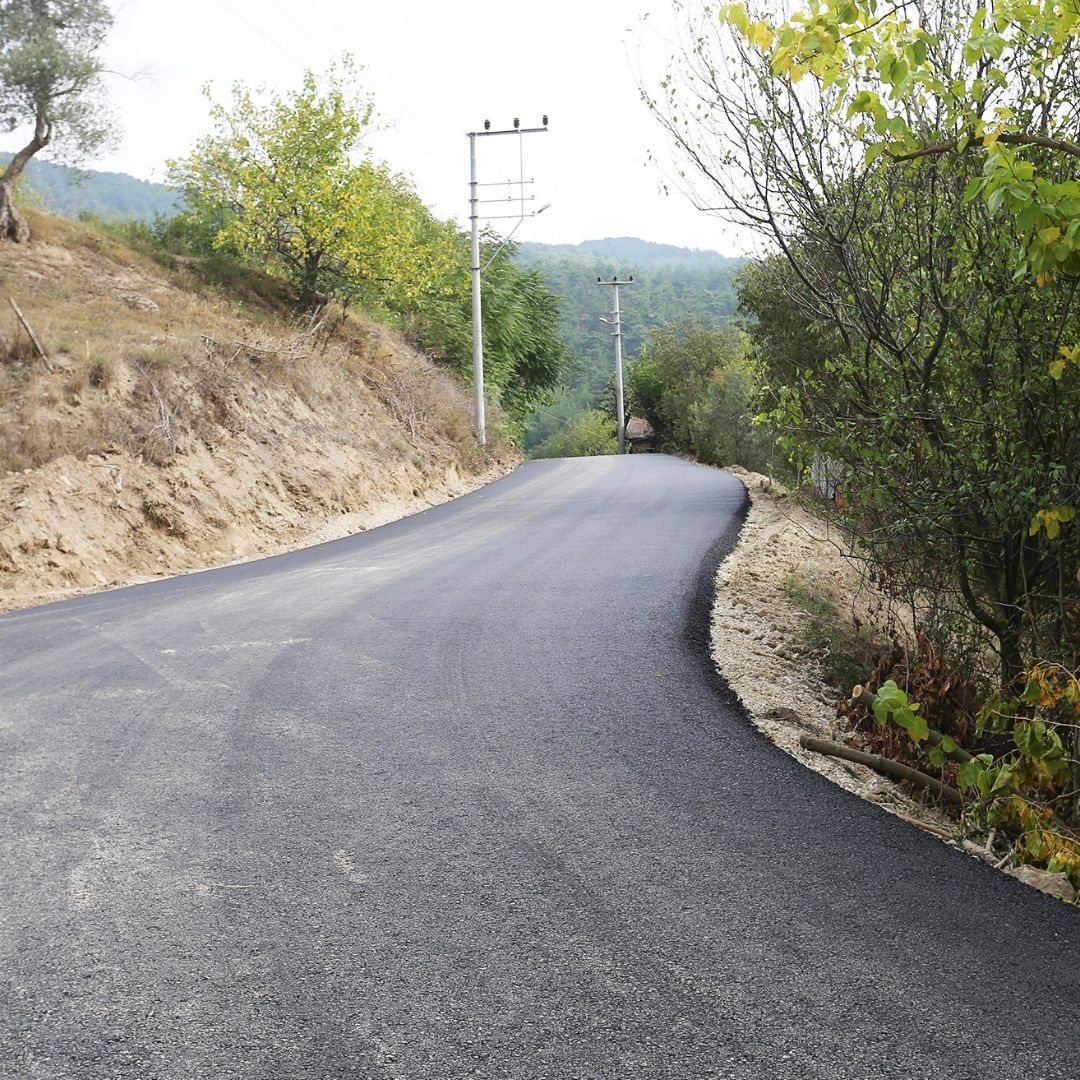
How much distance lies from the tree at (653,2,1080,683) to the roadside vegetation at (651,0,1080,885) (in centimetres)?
1

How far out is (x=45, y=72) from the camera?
80.7 ft

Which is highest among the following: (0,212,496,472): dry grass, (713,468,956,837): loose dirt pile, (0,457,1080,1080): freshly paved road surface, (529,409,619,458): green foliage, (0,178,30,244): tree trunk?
(0,178,30,244): tree trunk

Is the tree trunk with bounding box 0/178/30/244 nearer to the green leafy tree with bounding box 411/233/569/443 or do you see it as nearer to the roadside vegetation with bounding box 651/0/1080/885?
the green leafy tree with bounding box 411/233/569/443

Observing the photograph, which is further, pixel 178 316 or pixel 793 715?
pixel 178 316

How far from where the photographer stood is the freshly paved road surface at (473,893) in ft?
9.97

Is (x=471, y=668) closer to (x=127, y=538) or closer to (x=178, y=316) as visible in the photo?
(x=127, y=538)

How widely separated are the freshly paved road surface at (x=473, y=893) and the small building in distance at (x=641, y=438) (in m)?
49.5

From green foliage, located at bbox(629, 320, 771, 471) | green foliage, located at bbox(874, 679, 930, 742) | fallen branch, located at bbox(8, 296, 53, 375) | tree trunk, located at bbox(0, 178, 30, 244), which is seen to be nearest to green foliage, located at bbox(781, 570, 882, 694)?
green foliage, located at bbox(874, 679, 930, 742)

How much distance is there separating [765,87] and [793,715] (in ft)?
12.3

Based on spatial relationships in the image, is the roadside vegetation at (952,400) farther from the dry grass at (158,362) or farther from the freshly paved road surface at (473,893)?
the dry grass at (158,362)

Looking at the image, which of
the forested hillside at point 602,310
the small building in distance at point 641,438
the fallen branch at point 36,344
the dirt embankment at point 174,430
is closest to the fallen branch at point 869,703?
the dirt embankment at point 174,430

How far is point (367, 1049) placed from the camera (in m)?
A: 3.02

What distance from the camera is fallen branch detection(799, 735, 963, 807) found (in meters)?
5.42

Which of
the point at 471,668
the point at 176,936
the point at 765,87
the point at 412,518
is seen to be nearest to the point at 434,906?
the point at 176,936
